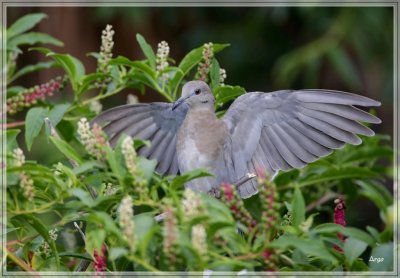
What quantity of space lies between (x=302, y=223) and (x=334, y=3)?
14.5ft

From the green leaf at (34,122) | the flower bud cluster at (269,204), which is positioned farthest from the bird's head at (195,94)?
the flower bud cluster at (269,204)

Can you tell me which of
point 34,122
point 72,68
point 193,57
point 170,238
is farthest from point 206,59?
point 170,238

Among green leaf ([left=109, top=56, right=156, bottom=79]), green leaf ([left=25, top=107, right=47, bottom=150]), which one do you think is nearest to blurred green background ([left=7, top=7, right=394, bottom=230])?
green leaf ([left=109, top=56, right=156, bottom=79])

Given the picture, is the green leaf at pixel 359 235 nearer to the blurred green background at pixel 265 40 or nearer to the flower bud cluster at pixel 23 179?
the flower bud cluster at pixel 23 179

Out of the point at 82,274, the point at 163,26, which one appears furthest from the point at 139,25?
the point at 82,274

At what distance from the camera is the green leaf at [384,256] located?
173cm

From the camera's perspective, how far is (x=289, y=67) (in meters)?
6.29

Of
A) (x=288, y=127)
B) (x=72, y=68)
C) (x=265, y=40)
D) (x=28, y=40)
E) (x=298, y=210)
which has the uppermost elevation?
(x=265, y=40)

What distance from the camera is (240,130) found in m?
2.97

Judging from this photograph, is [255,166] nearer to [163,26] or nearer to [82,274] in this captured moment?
[82,274]

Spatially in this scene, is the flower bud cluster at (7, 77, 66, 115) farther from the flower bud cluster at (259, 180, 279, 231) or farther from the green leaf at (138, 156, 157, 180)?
the flower bud cluster at (259, 180, 279, 231)

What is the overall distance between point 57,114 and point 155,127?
0.64 metres

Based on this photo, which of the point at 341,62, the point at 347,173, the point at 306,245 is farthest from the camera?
the point at 341,62

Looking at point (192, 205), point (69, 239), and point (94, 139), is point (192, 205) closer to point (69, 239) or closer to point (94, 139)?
point (94, 139)
